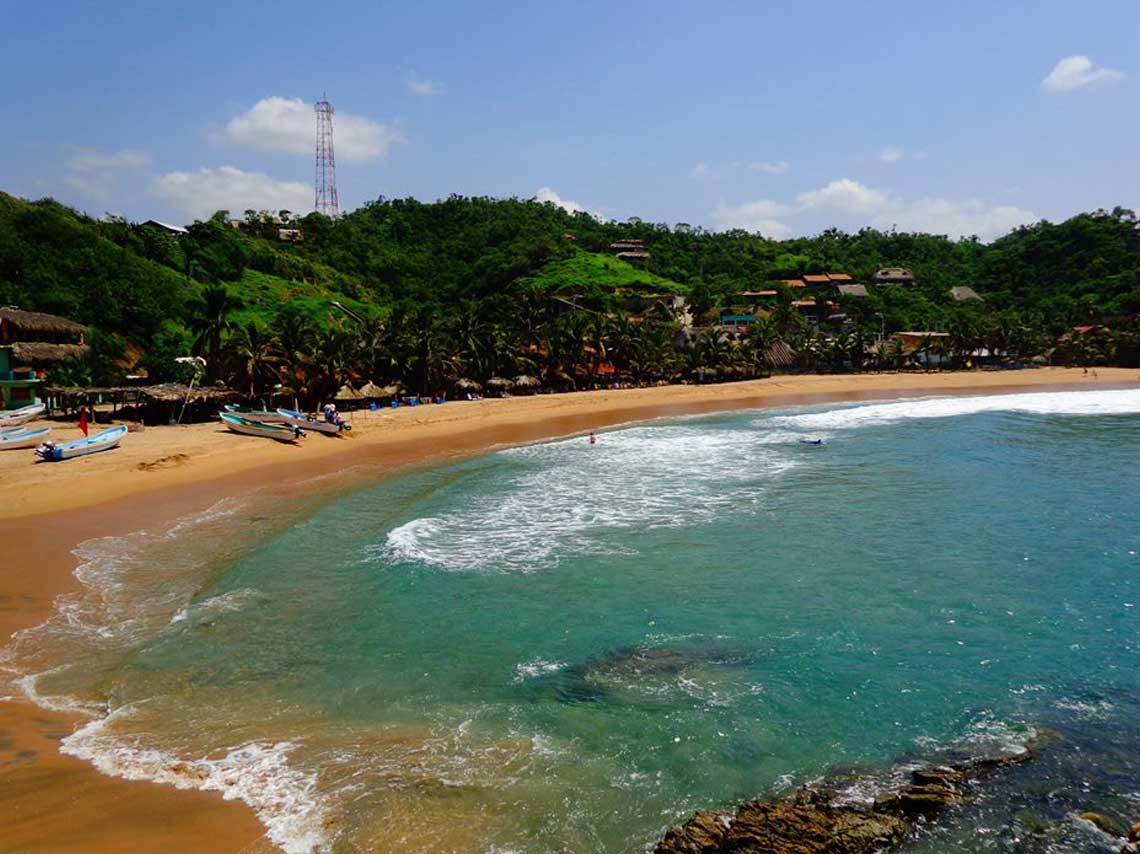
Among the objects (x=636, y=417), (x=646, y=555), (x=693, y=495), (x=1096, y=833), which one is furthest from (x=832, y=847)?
(x=636, y=417)

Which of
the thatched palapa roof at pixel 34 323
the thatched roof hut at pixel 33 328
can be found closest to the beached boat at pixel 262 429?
the thatched roof hut at pixel 33 328

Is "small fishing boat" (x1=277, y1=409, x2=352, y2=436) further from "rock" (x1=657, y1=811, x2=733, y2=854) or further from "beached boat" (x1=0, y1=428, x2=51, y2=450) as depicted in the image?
"rock" (x1=657, y1=811, x2=733, y2=854)

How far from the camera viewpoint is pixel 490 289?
9050 cm

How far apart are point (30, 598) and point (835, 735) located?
14.8 metres

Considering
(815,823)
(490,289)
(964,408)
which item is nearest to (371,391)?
(964,408)

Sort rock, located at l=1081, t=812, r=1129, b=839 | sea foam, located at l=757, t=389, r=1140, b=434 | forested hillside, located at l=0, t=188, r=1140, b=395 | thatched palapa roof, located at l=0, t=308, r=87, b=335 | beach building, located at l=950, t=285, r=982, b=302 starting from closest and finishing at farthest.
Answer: rock, located at l=1081, t=812, r=1129, b=839
thatched palapa roof, located at l=0, t=308, r=87, b=335
sea foam, located at l=757, t=389, r=1140, b=434
forested hillside, located at l=0, t=188, r=1140, b=395
beach building, located at l=950, t=285, r=982, b=302

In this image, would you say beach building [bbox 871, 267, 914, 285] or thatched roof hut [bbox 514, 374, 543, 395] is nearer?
thatched roof hut [bbox 514, 374, 543, 395]

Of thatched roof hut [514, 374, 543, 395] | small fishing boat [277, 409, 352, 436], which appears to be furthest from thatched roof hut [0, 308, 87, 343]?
thatched roof hut [514, 374, 543, 395]

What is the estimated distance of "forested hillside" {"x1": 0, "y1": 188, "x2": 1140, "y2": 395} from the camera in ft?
154

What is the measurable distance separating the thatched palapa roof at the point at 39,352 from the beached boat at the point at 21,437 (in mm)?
9239

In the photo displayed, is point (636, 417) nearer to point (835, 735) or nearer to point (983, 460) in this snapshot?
point (983, 460)

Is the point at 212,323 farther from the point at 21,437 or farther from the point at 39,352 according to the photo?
the point at 21,437

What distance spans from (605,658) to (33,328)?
39.8 meters

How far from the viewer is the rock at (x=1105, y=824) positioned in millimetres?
8078
